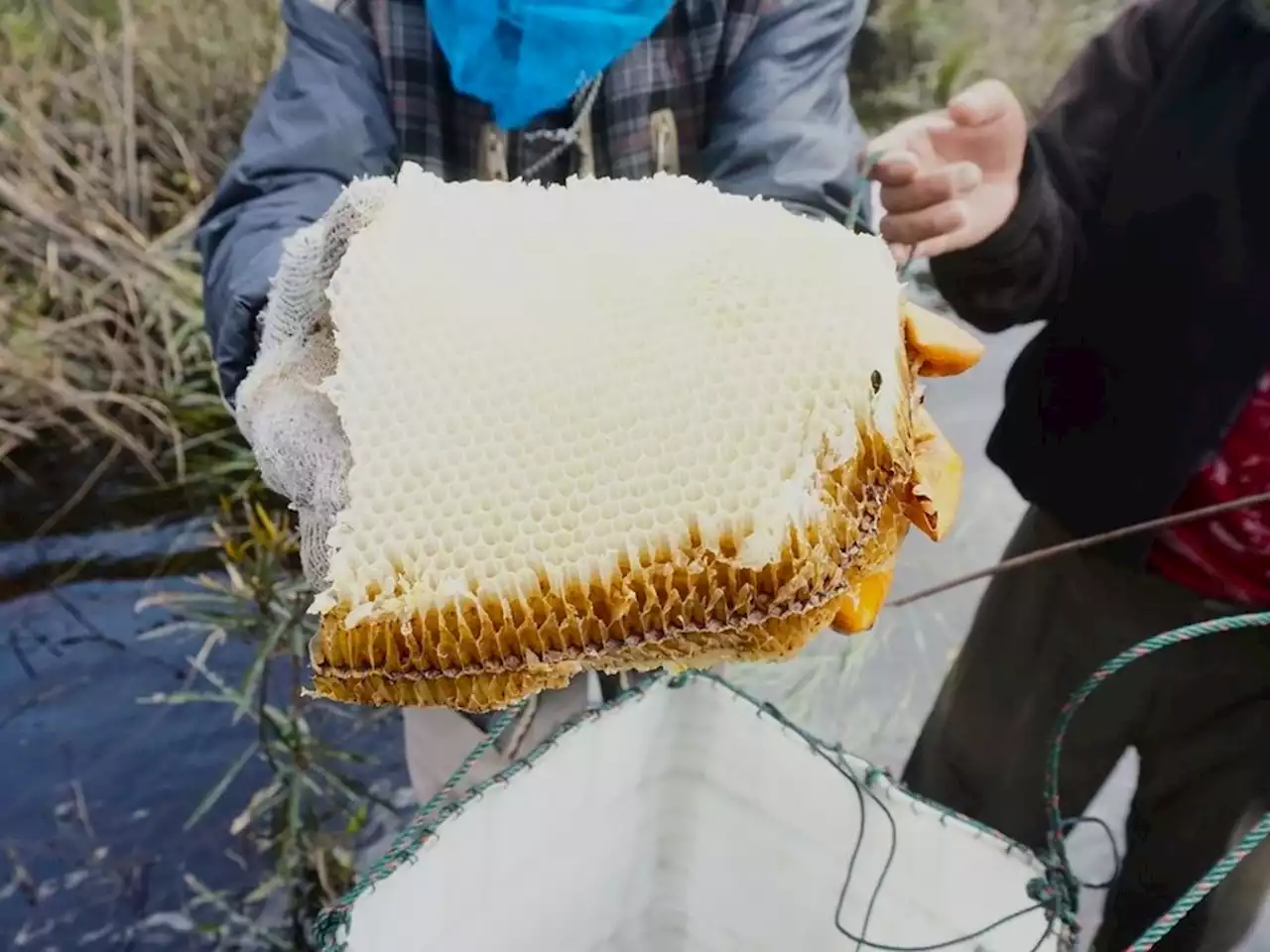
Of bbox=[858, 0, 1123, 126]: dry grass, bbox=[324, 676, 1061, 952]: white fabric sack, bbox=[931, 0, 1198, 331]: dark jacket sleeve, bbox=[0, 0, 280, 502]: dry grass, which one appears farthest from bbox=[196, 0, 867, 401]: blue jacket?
bbox=[858, 0, 1123, 126]: dry grass

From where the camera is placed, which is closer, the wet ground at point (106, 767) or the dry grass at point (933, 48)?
the wet ground at point (106, 767)

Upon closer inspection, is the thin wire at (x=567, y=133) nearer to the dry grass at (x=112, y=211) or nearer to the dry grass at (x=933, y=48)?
the dry grass at (x=112, y=211)

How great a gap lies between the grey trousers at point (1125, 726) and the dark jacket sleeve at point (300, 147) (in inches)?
22.3

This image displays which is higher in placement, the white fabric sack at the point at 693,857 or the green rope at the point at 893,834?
the green rope at the point at 893,834

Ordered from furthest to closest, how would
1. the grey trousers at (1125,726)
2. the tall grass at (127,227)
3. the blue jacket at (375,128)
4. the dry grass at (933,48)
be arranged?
the dry grass at (933,48) < the tall grass at (127,227) < the grey trousers at (1125,726) < the blue jacket at (375,128)

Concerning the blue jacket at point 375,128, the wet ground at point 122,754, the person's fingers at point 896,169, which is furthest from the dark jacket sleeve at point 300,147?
the wet ground at point 122,754

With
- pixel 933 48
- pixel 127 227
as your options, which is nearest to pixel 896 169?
pixel 127 227

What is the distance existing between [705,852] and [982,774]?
26 centimetres

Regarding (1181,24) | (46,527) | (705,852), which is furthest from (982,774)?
(46,527)

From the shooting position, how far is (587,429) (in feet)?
1.20

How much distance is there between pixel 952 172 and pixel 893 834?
40 cm

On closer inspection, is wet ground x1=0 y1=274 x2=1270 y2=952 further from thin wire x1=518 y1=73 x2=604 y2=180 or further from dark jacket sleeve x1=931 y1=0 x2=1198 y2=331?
thin wire x1=518 y1=73 x2=604 y2=180

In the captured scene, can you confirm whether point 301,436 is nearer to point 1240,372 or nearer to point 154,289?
point 1240,372

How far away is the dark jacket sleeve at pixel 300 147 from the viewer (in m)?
0.56
